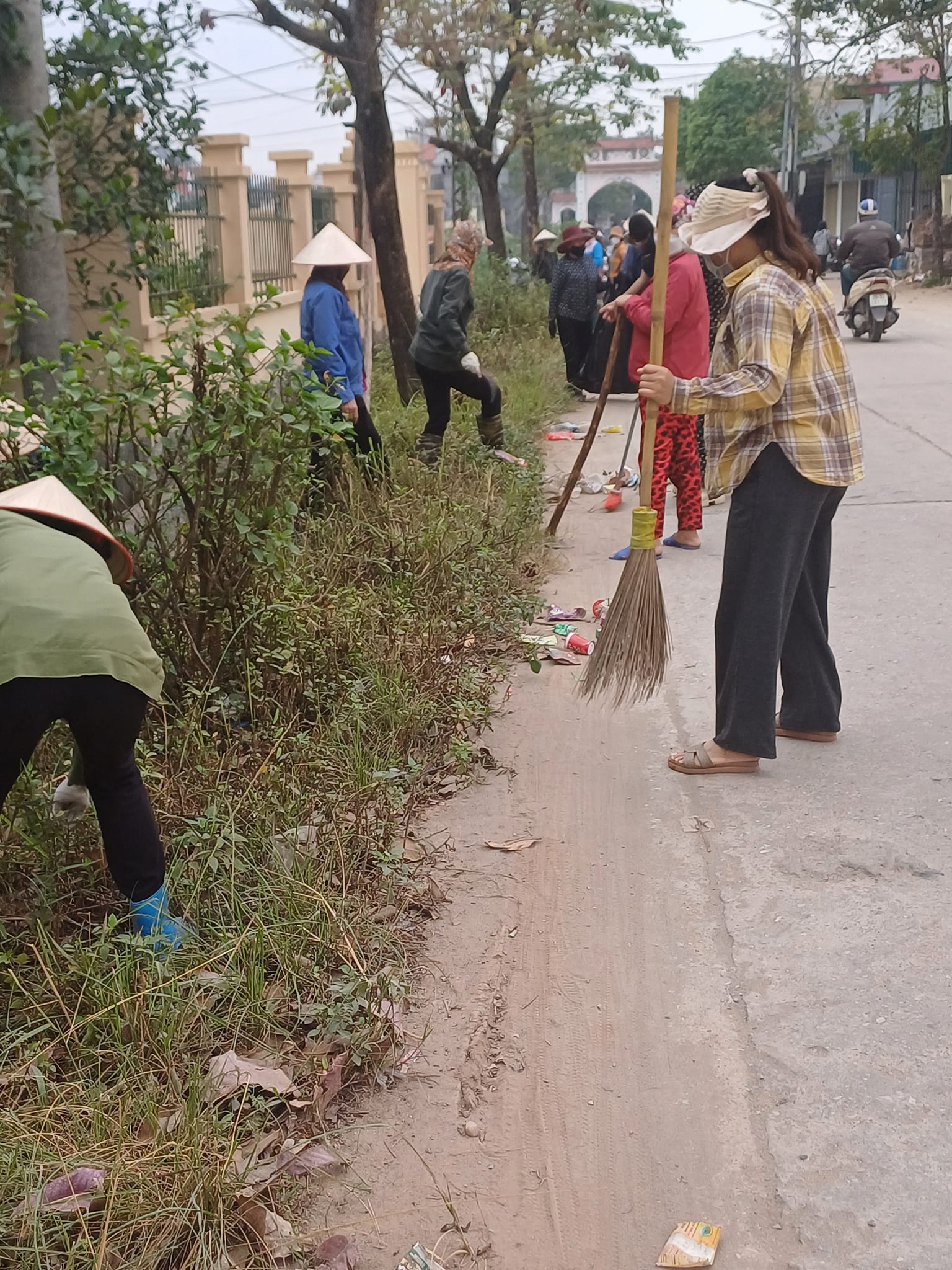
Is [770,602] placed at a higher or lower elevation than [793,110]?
lower

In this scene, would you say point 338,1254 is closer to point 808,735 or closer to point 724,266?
point 808,735

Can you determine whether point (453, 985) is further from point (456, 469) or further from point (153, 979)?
point (456, 469)

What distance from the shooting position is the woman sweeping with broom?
3.88 meters

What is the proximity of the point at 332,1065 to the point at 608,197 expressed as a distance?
342 feet

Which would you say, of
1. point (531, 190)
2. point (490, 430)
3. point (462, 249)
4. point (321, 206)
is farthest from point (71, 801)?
point (531, 190)

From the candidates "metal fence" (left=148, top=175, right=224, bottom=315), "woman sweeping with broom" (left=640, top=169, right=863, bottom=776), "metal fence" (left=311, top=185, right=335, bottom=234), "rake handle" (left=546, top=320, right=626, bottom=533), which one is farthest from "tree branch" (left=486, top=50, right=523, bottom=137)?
"woman sweeping with broom" (left=640, top=169, right=863, bottom=776)

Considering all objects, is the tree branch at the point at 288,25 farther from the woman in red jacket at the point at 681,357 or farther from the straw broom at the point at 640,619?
the straw broom at the point at 640,619

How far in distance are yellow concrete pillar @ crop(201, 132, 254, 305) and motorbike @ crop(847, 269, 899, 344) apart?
8.86 m

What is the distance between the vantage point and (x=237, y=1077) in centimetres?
269

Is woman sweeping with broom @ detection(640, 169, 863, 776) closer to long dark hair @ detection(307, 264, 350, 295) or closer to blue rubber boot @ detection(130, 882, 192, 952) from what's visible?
blue rubber boot @ detection(130, 882, 192, 952)

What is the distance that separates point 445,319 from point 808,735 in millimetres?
4300

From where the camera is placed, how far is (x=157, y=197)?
7793 mm

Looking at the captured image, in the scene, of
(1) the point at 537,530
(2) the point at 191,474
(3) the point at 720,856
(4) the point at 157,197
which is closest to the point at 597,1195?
(3) the point at 720,856

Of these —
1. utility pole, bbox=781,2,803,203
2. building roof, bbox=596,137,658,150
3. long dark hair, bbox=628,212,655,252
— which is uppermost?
building roof, bbox=596,137,658,150
